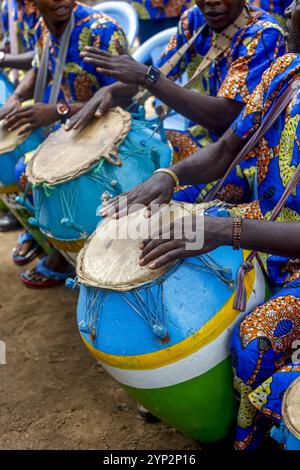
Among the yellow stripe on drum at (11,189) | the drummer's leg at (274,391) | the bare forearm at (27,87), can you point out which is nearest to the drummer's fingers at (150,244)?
the drummer's leg at (274,391)

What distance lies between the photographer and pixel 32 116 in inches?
139

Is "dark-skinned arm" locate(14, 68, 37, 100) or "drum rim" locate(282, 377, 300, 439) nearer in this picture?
"drum rim" locate(282, 377, 300, 439)

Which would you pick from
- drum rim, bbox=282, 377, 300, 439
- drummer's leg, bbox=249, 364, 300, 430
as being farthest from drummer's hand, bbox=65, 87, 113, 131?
drum rim, bbox=282, 377, 300, 439

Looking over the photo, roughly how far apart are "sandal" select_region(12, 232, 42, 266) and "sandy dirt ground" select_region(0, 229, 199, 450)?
0.51 m

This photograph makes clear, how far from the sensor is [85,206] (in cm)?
284

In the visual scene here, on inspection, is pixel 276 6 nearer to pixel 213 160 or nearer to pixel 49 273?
pixel 213 160

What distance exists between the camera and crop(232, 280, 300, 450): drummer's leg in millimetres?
2031

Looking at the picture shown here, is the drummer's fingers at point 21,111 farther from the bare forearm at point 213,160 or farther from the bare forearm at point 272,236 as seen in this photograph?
the bare forearm at point 272,236

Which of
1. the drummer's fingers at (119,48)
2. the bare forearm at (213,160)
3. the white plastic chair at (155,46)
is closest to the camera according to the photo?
the bare forearm at (213,160)

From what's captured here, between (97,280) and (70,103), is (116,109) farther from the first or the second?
(97,280)

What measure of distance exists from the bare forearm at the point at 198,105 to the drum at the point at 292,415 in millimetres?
1566

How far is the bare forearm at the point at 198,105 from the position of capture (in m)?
2.91

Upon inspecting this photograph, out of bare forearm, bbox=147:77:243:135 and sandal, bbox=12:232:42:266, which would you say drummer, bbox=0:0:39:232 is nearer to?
sandal, bbox=12:232:42:266
